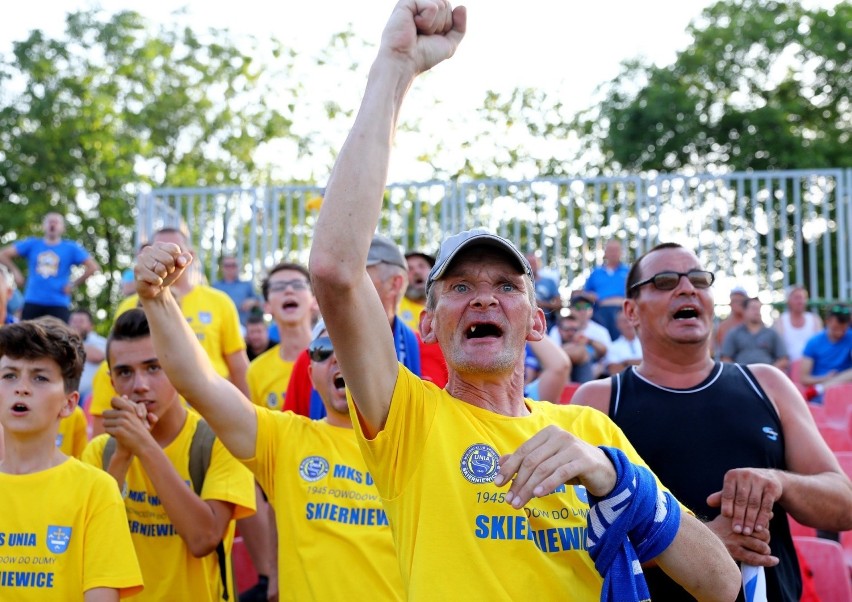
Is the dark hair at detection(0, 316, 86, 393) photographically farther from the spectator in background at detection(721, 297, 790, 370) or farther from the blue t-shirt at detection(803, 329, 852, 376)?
the blue t-shirt at detection(803, 329, 852, 376)

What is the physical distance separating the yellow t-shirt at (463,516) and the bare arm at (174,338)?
1075 millimetres

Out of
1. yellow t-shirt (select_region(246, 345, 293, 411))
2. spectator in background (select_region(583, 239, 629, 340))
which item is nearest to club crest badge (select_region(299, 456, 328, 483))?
yellow t-shirt (select_region(246, 345, 293, 411))

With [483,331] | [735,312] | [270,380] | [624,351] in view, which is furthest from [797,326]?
[483,331]

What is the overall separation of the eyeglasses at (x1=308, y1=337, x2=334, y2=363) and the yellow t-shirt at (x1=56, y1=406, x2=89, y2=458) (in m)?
1.77

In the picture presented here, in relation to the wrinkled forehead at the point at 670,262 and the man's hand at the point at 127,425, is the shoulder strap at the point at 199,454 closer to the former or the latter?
the man's hand at the point at 127,425

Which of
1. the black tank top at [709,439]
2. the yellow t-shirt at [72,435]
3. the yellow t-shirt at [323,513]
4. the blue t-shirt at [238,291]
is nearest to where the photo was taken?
the black tank top at [709,439]

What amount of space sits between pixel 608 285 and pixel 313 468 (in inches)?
352

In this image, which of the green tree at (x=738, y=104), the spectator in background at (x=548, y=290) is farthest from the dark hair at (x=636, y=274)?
the green tree at (x=738, y=104)

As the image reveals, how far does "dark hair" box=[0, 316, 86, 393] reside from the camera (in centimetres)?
377

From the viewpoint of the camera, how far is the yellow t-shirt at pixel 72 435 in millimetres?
5012

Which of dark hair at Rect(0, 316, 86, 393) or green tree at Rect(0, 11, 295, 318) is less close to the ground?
green tree at Rect(0, 11, 295, 318)

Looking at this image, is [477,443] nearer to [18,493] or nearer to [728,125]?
[18,493]

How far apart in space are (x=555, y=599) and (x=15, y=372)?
2439mm

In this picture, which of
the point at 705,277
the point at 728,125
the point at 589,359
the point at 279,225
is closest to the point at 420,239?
the point at 279,225
